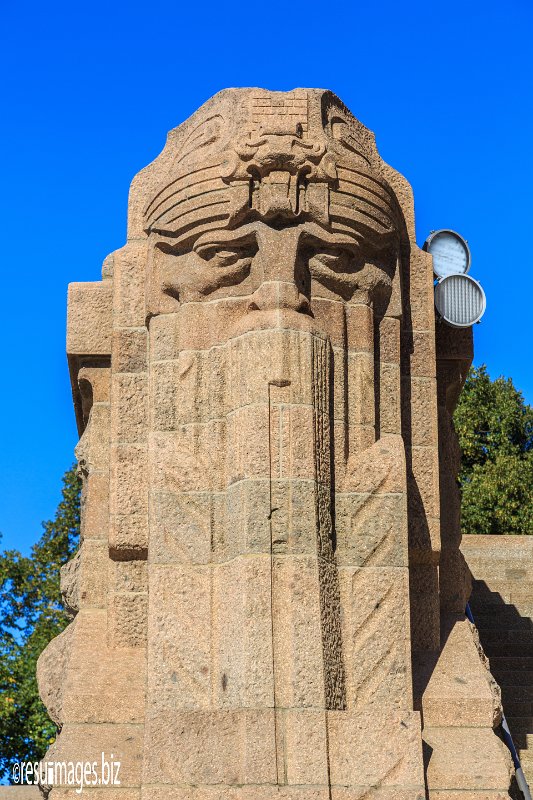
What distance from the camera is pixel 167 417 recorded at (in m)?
9.39

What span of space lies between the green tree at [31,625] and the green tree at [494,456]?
775 centimetres

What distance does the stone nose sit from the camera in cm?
909

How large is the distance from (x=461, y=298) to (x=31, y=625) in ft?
52.4

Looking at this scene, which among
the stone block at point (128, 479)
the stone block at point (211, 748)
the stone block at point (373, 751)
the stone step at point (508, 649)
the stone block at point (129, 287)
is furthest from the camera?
the stone step at point (508, 649)

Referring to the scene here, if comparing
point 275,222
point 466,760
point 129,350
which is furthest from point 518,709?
point 275,222

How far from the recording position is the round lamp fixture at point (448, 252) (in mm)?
10727

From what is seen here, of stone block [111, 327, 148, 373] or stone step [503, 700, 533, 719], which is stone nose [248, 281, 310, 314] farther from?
stone step [503, 700, 533, 719]

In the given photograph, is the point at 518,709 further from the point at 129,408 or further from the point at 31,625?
the point at 31,625

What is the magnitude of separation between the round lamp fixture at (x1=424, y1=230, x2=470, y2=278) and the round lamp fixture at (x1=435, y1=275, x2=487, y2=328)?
0.18 metres

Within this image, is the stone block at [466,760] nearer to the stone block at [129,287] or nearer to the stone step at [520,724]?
the stone step at [520,724]

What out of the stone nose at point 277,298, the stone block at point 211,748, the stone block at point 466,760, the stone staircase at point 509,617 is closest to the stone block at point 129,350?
the stone nose at point 277,298

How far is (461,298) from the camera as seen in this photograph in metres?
10.5

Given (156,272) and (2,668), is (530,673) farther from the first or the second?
(2,668)

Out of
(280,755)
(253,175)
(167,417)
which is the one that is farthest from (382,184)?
(280,755)
